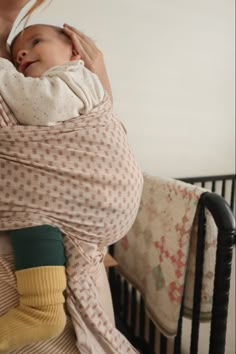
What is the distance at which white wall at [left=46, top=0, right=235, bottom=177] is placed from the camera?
143 centimetres

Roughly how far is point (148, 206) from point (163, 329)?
0.39 m

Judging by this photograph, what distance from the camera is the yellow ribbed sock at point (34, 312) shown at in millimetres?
506

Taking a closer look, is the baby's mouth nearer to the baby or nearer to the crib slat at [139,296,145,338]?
the baby

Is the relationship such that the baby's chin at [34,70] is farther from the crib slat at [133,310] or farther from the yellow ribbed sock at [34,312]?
the crib slat at [133,310]

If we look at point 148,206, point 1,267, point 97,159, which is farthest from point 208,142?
point 1,267

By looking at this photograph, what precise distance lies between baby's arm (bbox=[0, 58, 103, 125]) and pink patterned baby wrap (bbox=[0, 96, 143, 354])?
0.5 inches

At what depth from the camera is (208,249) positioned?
0.89 meters

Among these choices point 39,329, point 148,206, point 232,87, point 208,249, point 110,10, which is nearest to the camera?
point 39,329

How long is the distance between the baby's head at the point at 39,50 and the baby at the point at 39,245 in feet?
0.23

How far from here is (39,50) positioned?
663 millimetres

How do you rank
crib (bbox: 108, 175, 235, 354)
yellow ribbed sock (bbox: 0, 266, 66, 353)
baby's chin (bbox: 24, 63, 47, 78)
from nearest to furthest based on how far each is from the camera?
yellow ribbed sock (bbox: 0, 266, 66, 353) → baby's chin (bbox: 24, 63, 47, 78) → crib (bbox: 108, 175, 235, 354)

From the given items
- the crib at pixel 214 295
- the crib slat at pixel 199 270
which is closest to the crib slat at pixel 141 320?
the crib at pixel 214 295

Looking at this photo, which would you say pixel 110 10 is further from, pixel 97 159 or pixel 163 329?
pixel 163 329

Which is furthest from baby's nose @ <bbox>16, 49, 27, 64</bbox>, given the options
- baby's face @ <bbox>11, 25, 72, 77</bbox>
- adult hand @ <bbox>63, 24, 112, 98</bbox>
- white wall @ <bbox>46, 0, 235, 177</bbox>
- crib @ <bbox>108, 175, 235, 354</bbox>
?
white wall @ <bbox>46, 0, 235, 177</bbox>
